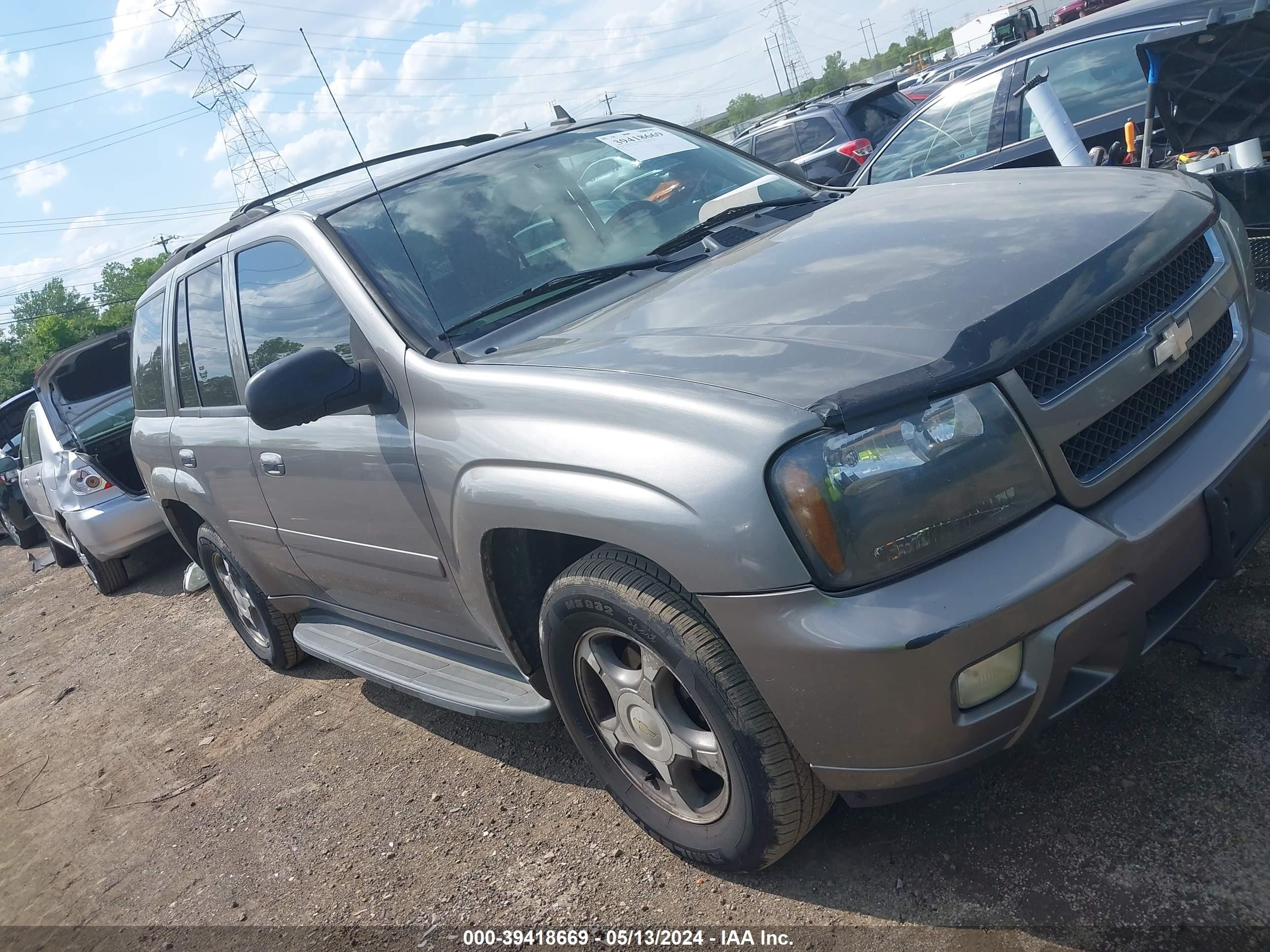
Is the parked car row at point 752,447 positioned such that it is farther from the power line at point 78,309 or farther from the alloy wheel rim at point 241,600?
the power line at point 78,309

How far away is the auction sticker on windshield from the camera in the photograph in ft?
12.1

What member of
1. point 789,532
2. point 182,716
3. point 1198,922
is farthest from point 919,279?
point 182,716

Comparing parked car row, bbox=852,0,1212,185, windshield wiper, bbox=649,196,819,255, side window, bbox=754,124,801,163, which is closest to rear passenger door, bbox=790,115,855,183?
side window, bbox=754,124,801,163

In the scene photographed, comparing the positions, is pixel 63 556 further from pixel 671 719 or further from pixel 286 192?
pixel 671 719

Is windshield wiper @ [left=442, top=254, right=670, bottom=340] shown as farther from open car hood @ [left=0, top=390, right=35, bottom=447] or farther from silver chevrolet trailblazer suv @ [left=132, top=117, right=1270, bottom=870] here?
open car hood @ [left=0, top=390, right=35, bottom=447]

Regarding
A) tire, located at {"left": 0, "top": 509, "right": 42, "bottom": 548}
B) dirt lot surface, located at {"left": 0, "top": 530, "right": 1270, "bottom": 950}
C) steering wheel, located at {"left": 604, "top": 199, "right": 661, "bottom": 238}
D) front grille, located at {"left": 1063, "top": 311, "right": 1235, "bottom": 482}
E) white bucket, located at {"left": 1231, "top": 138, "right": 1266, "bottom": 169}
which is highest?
steering wheel, located at {"left": 604, "top": 199, "right": 661, "bottom": 238}

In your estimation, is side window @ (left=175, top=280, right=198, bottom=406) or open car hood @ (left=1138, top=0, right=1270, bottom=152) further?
side window @ (left=175, top=280, right=198, bottom=406)

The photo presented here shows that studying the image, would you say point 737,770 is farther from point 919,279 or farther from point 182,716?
point 182,716

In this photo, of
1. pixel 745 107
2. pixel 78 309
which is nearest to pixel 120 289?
pixel 78 309

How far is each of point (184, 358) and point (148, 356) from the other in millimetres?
688

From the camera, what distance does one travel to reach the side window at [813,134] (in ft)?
36.6

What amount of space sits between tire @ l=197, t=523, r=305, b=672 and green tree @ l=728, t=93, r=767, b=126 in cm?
9558

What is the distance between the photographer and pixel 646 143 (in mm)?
3787

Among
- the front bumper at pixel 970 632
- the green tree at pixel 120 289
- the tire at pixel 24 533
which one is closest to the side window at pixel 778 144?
the tire at pixel 24 533
